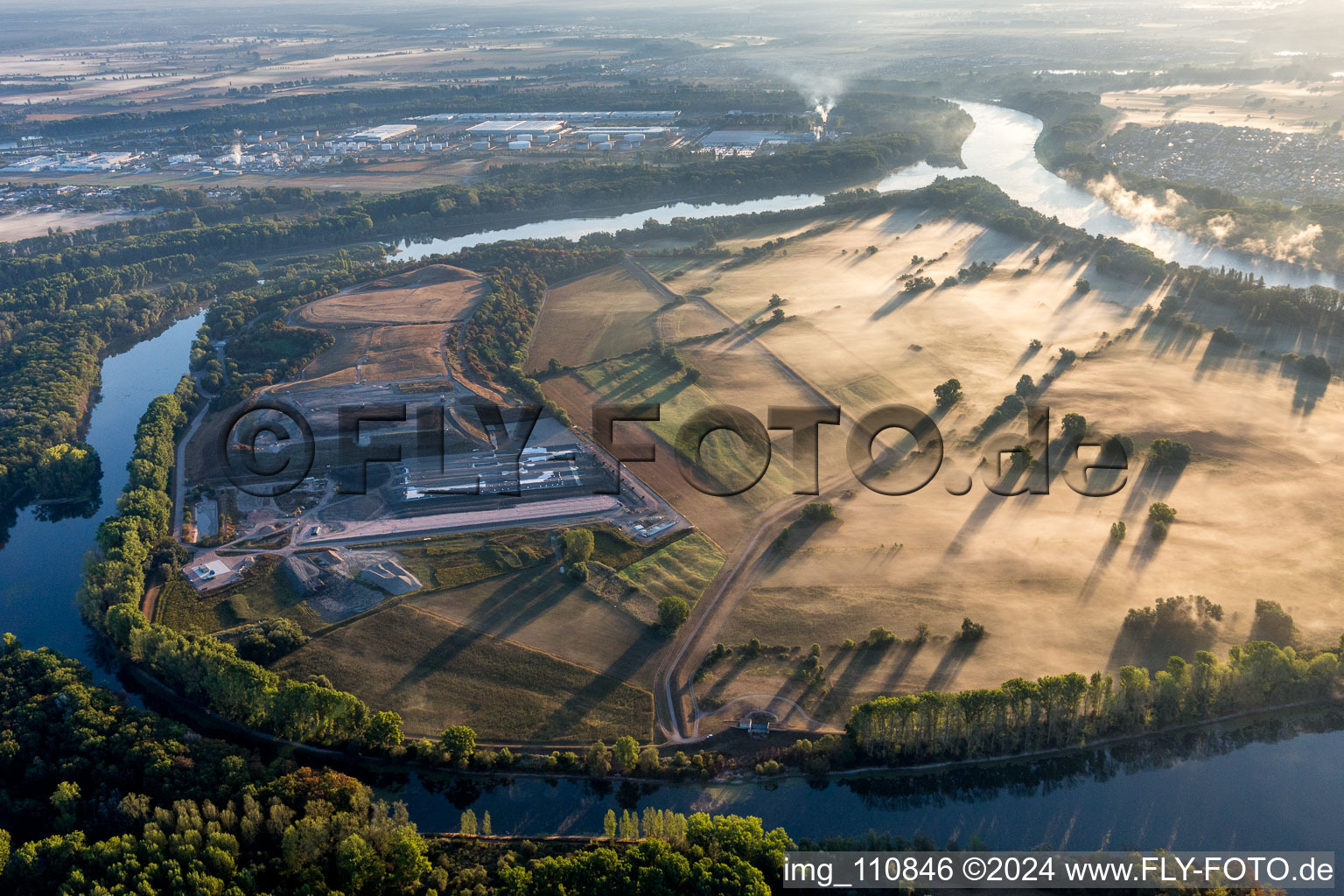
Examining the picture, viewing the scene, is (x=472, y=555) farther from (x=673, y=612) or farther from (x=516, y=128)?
(x=516, y=128)

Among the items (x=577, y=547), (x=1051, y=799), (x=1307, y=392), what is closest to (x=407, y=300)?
(x=577, y=547)

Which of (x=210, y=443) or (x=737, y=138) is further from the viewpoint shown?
(x=737, y=138)

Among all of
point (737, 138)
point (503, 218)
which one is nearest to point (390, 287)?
point (503, 218)

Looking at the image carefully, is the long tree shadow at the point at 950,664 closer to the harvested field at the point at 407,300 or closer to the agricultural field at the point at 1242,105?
the harvested field at the point at 407,300

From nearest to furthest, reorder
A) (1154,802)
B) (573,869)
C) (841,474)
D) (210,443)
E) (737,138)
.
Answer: (573,869), (1154,802), (841,474), (210,443), (737,138)

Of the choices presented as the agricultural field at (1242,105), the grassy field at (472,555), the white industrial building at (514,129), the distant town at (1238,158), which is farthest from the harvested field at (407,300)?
the agricultural field at (1242,105)

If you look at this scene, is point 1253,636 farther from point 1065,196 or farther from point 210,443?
point 1065,196
